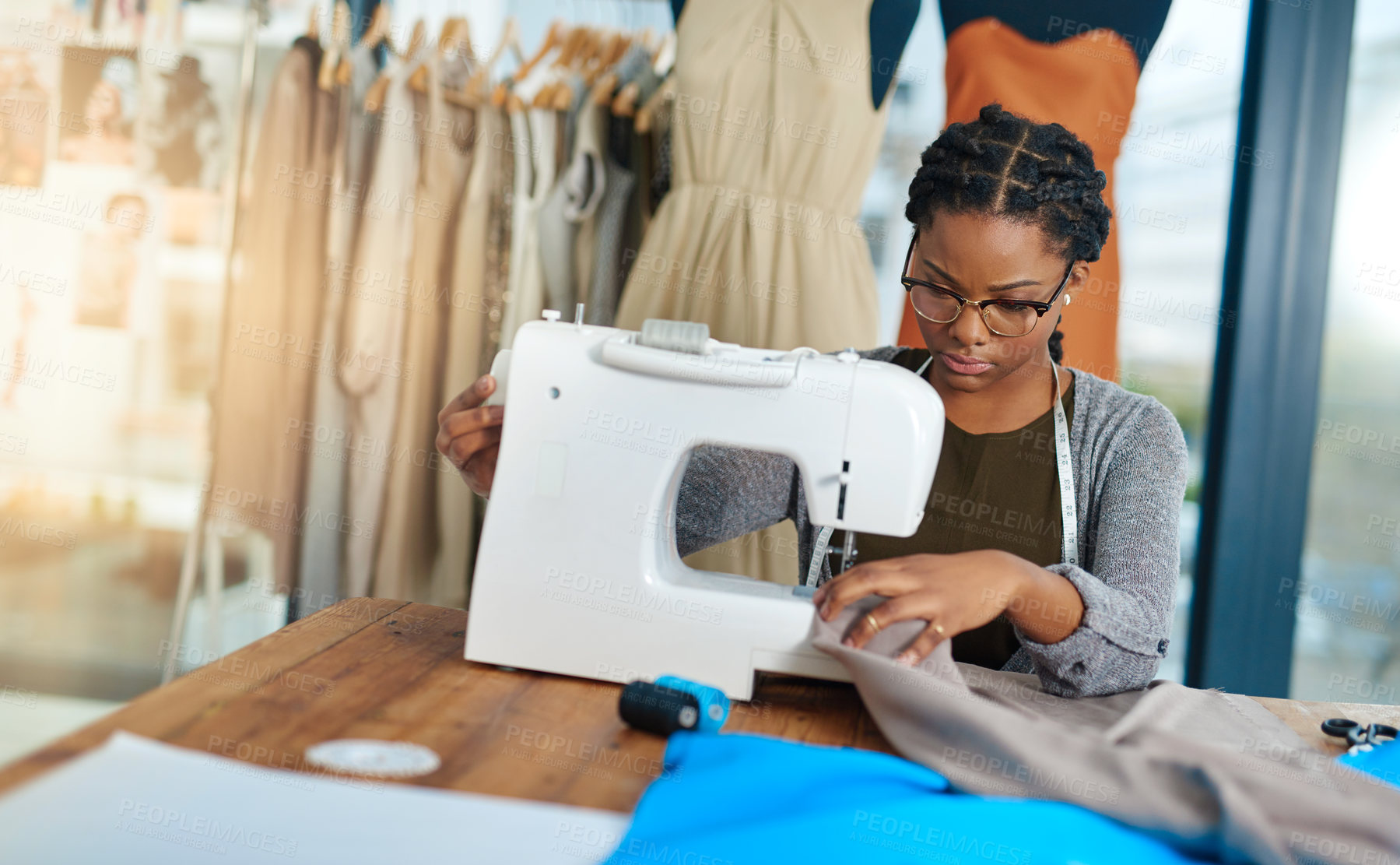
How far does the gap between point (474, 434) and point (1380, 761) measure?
3.11 ft

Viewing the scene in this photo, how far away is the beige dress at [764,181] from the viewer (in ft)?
6.24

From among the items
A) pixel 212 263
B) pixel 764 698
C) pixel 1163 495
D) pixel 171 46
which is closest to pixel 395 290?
pixel 212 263

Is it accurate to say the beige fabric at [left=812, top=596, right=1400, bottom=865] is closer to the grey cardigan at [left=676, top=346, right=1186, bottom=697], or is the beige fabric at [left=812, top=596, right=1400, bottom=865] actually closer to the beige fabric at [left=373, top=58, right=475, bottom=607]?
the grey cardigan at [left=676, top=346, right=1186, bottom=697]

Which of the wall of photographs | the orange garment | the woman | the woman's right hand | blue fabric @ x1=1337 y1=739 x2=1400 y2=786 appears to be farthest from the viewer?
the wall of photographs

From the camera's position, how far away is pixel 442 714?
865mm

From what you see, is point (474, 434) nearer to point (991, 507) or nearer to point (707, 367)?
point (707, 367)

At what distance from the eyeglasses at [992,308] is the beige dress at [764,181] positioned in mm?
656

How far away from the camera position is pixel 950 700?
79 centimetres

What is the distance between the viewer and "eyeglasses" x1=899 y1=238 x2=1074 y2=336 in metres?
1.20

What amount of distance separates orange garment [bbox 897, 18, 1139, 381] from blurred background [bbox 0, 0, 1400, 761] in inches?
1.3

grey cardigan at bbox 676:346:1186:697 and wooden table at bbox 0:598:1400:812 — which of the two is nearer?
wooden table at bbox 0:598:1400:812

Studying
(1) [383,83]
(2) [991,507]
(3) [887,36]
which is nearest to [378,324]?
(1) [383,83]

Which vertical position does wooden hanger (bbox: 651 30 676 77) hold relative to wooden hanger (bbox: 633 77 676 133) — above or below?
above

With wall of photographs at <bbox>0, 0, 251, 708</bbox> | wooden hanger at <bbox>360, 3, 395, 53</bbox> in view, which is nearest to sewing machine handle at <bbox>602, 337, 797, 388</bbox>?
wooden hanger at <bbox>360, 3, 395, 53</bbox>
